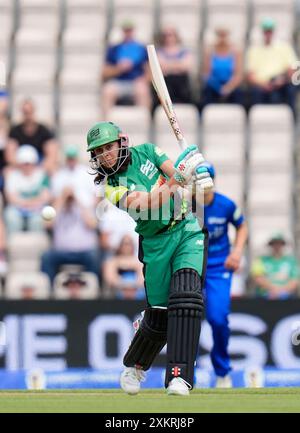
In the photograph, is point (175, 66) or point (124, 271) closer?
point (124, 271)

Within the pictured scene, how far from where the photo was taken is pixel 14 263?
1259cm

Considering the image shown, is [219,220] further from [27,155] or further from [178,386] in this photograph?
[27,155]

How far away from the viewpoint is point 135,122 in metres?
13.2

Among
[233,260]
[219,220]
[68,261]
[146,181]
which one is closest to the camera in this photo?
[146,181]

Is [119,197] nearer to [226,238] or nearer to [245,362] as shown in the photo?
[226,238]

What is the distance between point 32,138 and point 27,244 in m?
1.07

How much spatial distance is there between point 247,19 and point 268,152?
175 centimetres

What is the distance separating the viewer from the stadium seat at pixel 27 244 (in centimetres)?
1246

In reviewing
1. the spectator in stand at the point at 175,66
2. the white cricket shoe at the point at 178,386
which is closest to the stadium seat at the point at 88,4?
the spectator in stand at the point at 175,66

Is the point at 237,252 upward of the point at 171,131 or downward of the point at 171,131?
downward

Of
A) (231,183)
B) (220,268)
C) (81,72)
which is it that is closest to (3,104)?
(81,72)

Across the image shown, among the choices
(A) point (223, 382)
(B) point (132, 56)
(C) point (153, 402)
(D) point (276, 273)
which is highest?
(B) point (132, 56)

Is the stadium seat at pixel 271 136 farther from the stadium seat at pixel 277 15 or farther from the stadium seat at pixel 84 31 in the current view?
the stadium seat at pixel 84 31

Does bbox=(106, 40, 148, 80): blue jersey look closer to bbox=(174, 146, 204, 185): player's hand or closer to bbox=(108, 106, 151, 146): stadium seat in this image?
bbox=(108, 106, 151, 146): stadium seat
